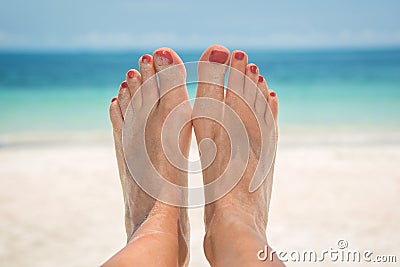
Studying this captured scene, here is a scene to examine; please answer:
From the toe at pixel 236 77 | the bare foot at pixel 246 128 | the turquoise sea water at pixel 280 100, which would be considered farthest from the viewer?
the turquoise sea water at pixel 280 100

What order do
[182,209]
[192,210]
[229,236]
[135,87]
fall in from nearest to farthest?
[229,236], [182,209], [135,87], [192,210]

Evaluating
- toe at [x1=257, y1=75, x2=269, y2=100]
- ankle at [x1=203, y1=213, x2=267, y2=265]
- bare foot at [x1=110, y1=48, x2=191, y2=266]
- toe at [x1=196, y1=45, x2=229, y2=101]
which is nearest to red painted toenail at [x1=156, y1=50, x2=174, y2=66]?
bare foot at [x1=110, y1=48, x2=191, y2=266]

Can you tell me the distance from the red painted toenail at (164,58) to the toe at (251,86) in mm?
298

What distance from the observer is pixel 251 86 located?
71.6 inches

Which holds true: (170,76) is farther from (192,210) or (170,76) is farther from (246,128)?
(192,210)

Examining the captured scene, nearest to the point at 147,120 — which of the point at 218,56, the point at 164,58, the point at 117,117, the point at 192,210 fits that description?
the point at 117,117

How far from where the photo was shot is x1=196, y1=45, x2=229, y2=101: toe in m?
1.66

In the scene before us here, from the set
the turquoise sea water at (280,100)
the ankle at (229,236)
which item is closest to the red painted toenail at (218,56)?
the ankle at (229,236)

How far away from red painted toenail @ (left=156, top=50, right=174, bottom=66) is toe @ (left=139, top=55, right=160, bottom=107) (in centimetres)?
5

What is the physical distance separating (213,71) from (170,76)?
156 millimetres

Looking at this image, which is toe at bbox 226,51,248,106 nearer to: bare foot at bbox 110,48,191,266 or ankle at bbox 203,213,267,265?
bare foot at bbox 110,48,191,266

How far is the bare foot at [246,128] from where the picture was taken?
1484mm

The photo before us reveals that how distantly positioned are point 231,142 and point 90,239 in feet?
2.35

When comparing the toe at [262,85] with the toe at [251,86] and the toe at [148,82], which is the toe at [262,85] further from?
the toe at [148,82]
